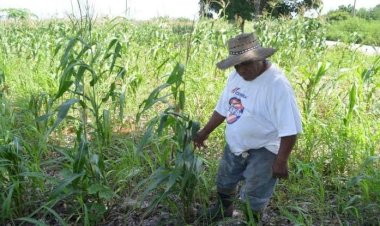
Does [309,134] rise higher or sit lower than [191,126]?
lower

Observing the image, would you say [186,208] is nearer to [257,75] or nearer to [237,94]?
[237,94]

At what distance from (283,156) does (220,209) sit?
0.69 meters

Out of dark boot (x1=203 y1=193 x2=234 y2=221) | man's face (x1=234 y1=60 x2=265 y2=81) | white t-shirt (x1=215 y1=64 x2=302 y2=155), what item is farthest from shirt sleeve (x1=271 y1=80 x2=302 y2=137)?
dark boot (x1=203 y1=193 x2=234 y2=221)

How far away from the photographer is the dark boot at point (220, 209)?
2557 millimetres

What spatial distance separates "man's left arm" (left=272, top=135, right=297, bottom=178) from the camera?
2043 millimetres

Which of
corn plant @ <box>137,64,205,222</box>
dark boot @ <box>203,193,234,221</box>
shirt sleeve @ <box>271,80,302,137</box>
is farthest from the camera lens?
dark boot @ <box>203,193,234,221</box>

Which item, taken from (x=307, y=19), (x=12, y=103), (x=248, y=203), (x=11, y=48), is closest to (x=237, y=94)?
(x=248, y=203)

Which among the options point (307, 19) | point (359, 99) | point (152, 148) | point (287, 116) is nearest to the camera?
point (287, 116)

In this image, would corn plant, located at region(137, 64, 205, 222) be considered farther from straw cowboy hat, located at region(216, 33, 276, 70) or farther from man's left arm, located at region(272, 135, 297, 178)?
man's left arm, located at region(272, 135, 297, 178)

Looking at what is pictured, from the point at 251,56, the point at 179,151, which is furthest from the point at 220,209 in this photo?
the point at 251,56

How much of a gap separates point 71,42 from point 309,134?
197 cm

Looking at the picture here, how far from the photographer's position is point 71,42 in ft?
8.07

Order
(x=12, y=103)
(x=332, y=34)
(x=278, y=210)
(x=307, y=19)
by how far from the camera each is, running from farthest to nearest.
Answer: (x=332, y=34) → (x=307, y=19) → (x=12, y=103) → (x=278, y=210)

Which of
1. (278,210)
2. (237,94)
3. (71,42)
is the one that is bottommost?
(278,210)
